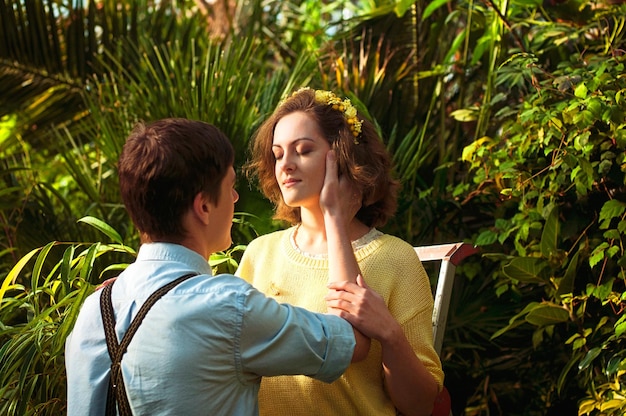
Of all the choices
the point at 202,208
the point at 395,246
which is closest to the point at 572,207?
the point at 395,246

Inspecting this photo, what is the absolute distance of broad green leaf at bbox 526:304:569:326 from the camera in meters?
3.28

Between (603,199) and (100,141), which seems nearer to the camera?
(603,199)

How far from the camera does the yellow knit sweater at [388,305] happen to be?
230 centimetres

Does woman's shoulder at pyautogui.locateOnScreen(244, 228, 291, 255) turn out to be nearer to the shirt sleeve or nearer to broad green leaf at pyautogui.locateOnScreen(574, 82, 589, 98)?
the shirt sleeve

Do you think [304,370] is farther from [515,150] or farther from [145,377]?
[515,150]

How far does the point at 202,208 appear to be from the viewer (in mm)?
1896

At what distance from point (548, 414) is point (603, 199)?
97cm

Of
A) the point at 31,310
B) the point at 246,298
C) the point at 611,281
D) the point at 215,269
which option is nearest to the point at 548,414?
the point at 611,281

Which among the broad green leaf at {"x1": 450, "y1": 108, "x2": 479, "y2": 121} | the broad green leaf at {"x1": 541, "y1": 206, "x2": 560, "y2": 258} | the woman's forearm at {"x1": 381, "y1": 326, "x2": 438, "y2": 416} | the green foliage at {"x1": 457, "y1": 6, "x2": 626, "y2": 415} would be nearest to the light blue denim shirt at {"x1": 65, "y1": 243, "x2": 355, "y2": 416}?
the woman's forearm at {"x1": 381, "y1": 326, "x2": 438, "y2": 416}

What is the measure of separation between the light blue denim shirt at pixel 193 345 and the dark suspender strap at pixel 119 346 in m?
0.01

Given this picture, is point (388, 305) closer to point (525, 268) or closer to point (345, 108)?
point (345, 108)

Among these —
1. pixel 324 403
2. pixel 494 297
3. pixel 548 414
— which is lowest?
pixel 548 414

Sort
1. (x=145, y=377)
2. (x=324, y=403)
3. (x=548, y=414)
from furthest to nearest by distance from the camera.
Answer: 1. (x=548, y=414)
2. (x=324, y=403)
3. (x=145, y=377)

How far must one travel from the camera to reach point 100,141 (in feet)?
14.1
